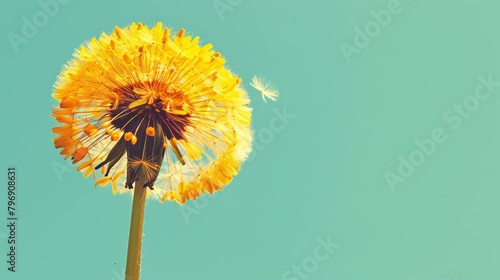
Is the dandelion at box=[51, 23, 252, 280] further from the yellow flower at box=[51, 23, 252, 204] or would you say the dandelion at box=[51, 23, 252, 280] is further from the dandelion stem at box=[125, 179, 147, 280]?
the dandelion stem at box=[125, 179, 147, 280]

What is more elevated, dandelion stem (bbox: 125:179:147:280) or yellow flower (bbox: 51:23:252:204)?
yellow flower (bbox: 51:23:252:204)

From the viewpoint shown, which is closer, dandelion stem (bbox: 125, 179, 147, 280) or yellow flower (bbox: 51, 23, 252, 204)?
dandelion stem (bbox: 125, 179, 147, 280)

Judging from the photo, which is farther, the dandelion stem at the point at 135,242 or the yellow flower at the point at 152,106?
the yellow flower at the point at 152,106

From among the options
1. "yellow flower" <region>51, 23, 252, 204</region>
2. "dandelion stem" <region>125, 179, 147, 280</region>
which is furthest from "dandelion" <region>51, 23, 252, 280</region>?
"dandelion stem" <region>125, 179, 147, 280</region>

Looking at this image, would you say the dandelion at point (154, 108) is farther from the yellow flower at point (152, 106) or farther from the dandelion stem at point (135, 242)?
the dandelion stem at point (135, 242)

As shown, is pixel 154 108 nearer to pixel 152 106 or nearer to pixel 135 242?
pixel 152 106

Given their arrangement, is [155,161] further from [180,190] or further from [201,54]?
[201,54]

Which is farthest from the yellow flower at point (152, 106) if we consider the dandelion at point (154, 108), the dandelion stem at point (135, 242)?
the dandelion stem at point (135, 242)
